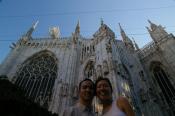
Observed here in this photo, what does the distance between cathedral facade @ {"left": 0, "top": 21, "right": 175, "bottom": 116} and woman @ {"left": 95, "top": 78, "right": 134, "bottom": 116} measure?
30.3 ft

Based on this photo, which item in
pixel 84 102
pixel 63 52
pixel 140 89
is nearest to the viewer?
pixel 84 102

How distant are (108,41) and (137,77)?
500cm

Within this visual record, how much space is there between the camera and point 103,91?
273 cm

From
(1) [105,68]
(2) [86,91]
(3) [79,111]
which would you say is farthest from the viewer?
(1) [105,68]

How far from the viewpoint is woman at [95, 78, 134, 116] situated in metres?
2.23

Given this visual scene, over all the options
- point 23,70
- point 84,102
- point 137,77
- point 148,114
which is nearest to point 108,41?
point 137,77

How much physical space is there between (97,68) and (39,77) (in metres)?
8.00

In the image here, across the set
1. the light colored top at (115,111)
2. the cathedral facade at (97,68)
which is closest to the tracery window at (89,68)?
the cathedral facade at (97,68)

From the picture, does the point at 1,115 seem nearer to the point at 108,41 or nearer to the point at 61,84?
the point at 61,84

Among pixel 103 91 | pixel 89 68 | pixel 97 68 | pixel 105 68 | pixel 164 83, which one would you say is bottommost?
pixel 103 91

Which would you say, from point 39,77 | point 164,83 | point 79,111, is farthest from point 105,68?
point 79,111

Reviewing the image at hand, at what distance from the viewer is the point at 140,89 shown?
16234 mm

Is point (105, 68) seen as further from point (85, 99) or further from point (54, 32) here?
point (54, 32)

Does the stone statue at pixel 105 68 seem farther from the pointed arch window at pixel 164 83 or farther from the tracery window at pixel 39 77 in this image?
the pointed arch window at pixel 164 83
